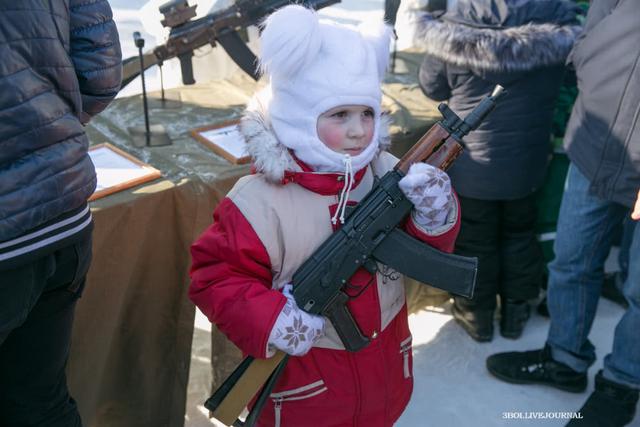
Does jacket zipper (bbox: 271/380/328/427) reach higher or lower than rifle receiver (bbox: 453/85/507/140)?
lower

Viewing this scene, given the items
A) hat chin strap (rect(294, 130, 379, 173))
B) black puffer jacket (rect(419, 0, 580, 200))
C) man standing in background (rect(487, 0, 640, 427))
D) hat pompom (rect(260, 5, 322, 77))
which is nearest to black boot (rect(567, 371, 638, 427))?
man standing in background (rect(487, 0, 640, 427))

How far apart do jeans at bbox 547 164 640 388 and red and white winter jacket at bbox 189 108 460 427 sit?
0.85 metres

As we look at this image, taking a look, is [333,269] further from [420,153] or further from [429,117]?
[429,117]

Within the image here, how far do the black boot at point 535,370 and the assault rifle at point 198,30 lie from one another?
1489 mm

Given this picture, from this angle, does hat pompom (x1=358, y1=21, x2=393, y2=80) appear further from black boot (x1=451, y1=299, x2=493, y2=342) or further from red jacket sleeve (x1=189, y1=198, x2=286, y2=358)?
black boot (x1=451, y1=299, x2=493, y2=342)

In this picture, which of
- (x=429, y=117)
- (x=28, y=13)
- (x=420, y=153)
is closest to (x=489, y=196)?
(x=429, y=117)

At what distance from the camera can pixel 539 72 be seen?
91.4 inches

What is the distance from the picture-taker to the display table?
1.90 m

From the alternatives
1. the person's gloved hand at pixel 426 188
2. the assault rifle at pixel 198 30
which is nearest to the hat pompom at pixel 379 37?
the person's gloved hand at pixel 426 188

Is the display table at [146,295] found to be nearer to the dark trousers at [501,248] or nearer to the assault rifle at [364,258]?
the assault rifle at [364,258]

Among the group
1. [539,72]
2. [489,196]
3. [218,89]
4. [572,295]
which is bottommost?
[572,295]

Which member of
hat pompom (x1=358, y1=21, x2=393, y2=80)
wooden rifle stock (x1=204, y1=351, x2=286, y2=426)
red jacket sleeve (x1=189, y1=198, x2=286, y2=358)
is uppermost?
hat pompom (x1=358, y1=21, x2=393, y2=80)

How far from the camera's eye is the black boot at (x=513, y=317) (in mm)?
2727

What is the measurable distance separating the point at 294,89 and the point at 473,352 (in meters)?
1.71
